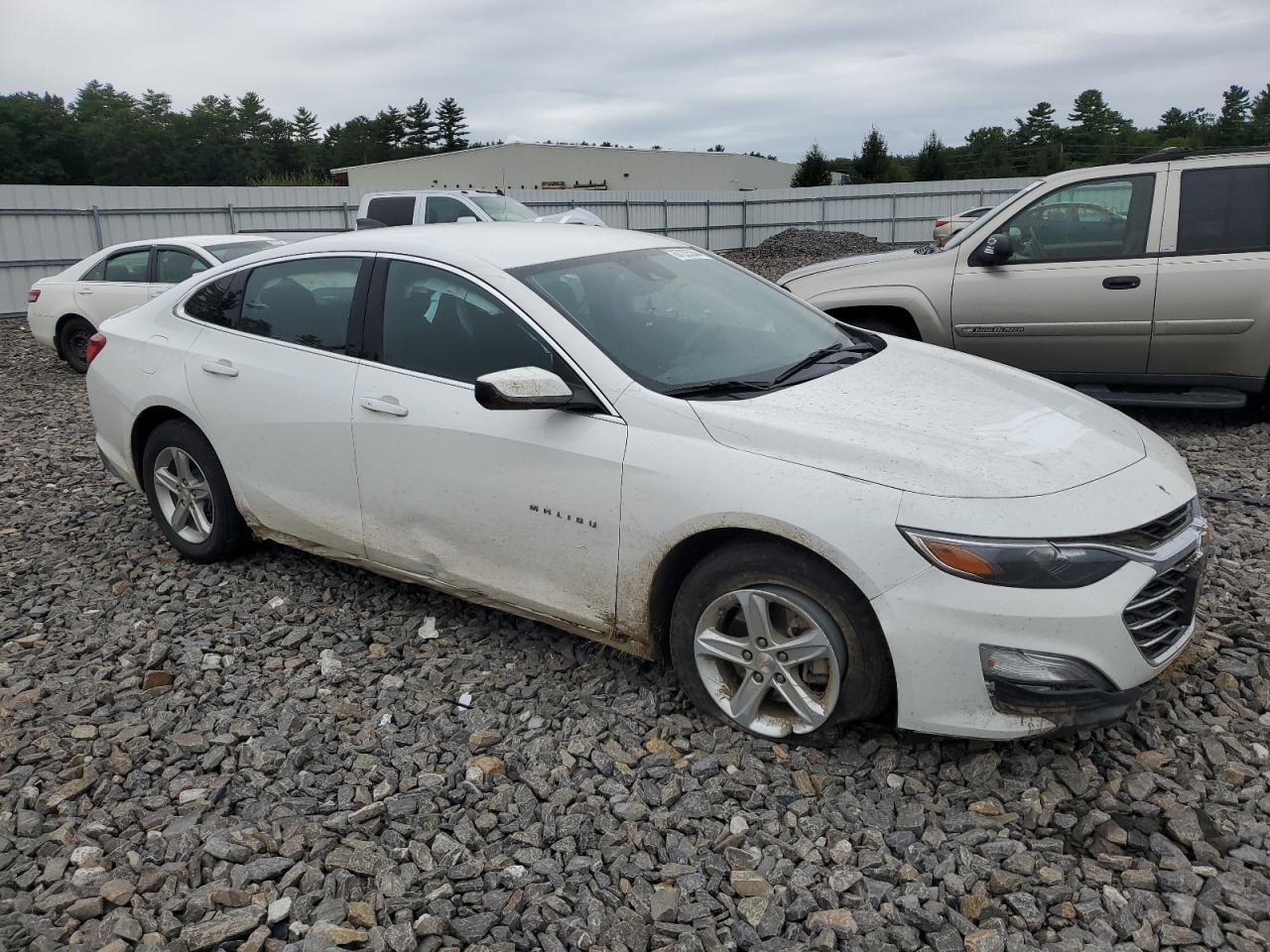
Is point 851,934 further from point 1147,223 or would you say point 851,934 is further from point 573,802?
point 1147,223

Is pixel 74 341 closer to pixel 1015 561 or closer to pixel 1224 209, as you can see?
pixel 1224 209

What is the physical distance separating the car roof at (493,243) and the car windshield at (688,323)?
3.6 inches

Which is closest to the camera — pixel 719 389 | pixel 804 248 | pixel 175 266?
pixel 719 389

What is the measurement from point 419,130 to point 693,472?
335 feet

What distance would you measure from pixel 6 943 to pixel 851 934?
2.17 meters

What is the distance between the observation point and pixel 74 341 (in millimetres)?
11656

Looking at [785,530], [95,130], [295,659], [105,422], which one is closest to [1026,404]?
[785,530]

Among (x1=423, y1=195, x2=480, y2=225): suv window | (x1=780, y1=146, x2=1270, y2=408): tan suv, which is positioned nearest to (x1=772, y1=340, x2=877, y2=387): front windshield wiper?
(x1=780, y1=146, x2=1270, y2=408): tan suv

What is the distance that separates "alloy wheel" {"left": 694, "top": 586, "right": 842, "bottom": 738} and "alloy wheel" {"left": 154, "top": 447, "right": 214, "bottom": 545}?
2.72 m

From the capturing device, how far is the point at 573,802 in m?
3.16

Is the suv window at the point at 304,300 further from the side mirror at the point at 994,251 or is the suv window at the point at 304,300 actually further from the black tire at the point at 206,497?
the side mirror at the point at 994,251

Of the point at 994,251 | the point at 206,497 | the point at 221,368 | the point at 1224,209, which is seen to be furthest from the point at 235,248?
the point at 1224,209

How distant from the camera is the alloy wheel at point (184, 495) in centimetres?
487

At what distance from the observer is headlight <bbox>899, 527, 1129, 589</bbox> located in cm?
282
